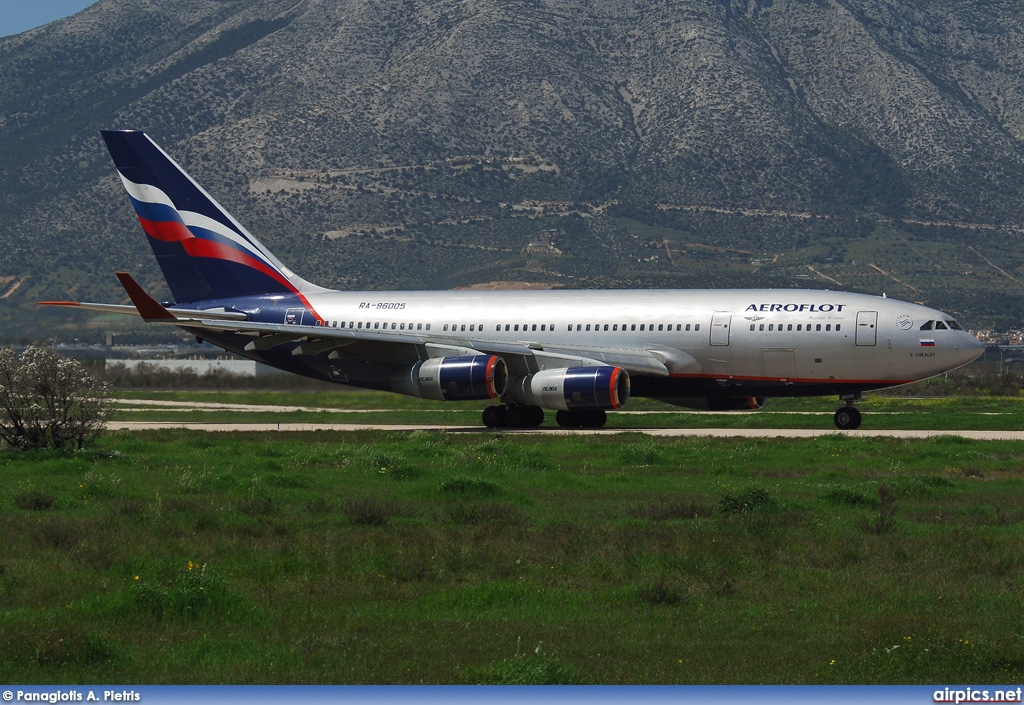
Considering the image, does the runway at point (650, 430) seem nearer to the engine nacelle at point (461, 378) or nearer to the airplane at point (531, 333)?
the airplane at point (531, 333)

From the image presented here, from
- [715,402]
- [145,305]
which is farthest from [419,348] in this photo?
[715,402]

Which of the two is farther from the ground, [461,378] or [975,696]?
[975,696]

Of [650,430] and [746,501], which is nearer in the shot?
[746,501]

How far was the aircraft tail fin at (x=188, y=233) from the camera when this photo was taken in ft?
139

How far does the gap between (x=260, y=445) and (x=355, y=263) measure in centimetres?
12255

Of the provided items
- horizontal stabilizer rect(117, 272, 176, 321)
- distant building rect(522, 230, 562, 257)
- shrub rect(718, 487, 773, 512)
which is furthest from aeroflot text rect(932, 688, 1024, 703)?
distant building rect(522, 230, 562, 257)

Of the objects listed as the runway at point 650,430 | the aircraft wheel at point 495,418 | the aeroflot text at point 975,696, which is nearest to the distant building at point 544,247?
the runway at point 650,430

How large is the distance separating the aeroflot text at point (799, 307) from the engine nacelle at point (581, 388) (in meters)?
3.91

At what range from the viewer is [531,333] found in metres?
38.9

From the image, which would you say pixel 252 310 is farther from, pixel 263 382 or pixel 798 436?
pixel 798 436

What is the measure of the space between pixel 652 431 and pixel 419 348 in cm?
664

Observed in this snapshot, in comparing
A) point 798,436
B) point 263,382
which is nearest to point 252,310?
point 263,382

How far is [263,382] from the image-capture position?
5409cm

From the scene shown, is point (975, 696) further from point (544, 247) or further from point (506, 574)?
point (544, 247)
